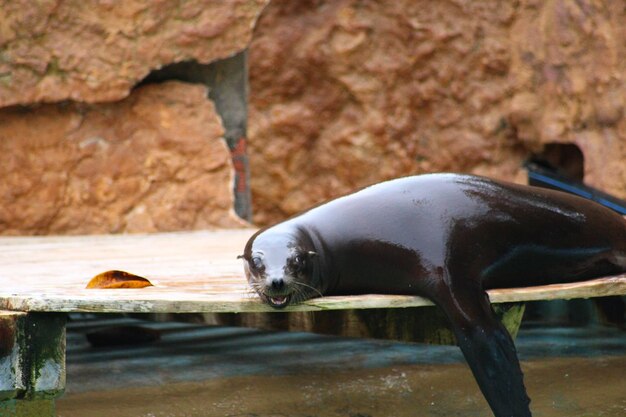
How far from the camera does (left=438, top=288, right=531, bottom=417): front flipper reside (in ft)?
9.82

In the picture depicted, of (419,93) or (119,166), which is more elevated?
(419,93)

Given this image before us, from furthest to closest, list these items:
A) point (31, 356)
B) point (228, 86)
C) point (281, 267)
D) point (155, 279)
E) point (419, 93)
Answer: point (419, 93)
point (228, 86)
point (155, 279)
point (281, 267)
point (31, 356)

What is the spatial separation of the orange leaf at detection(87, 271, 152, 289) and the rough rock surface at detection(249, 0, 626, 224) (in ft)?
7.54

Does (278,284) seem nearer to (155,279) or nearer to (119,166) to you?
(155,279)

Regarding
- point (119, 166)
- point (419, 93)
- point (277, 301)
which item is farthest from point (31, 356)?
point (419, 93)

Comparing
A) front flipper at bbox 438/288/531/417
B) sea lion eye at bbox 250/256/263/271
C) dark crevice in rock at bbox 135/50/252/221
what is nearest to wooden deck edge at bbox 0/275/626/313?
front flipper at bbox 438/288/531/417

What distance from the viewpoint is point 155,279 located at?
360cm

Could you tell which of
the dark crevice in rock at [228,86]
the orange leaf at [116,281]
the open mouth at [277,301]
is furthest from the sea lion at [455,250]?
the dark crevice in rock at [228,86]

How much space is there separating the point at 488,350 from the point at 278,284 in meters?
0.58

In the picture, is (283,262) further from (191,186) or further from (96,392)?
(191,186)

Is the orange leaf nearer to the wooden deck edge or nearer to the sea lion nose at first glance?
the wooden deck edge

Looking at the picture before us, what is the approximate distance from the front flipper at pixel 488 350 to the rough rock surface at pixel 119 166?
252cm

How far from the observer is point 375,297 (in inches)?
120

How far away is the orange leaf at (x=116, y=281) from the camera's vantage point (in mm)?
3248
